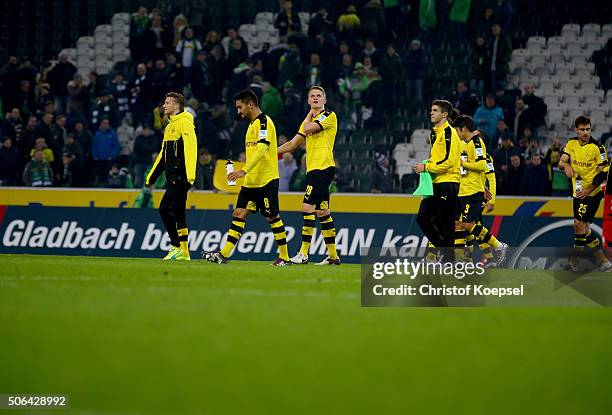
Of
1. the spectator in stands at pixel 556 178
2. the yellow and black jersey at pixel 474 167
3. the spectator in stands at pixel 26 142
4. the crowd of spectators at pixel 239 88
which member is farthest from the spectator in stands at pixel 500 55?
the spectator in stands at pixel 26 142

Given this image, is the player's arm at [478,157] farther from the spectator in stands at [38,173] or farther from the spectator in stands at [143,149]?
the spectator in stands at [38,173]

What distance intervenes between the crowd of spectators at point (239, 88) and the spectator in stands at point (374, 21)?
0.02 m

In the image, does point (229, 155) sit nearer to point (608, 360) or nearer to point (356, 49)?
point (356, 49)

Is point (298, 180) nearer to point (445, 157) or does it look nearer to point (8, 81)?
point (8, 81)

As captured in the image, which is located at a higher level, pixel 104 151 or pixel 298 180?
pixel 104 151

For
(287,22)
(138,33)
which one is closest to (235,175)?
(287,22)

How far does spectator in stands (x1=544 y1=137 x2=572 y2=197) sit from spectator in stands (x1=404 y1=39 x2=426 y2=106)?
3.55 m

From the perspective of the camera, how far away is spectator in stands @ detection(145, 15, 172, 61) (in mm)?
25844

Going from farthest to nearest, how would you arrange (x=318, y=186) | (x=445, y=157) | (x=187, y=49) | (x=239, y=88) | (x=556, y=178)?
(x=187, y=49), (x=239, y=88), (x=556, y=178), (x=318, y=186), (x=445, y=157)

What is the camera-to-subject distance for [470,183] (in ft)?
55.9

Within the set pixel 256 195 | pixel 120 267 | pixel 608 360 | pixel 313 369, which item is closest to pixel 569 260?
pixel 256 195

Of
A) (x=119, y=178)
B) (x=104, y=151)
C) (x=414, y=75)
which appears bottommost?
(x=119, y=178)

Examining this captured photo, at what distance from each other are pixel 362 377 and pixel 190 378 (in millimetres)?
977

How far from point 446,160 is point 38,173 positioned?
1146 centimetres
